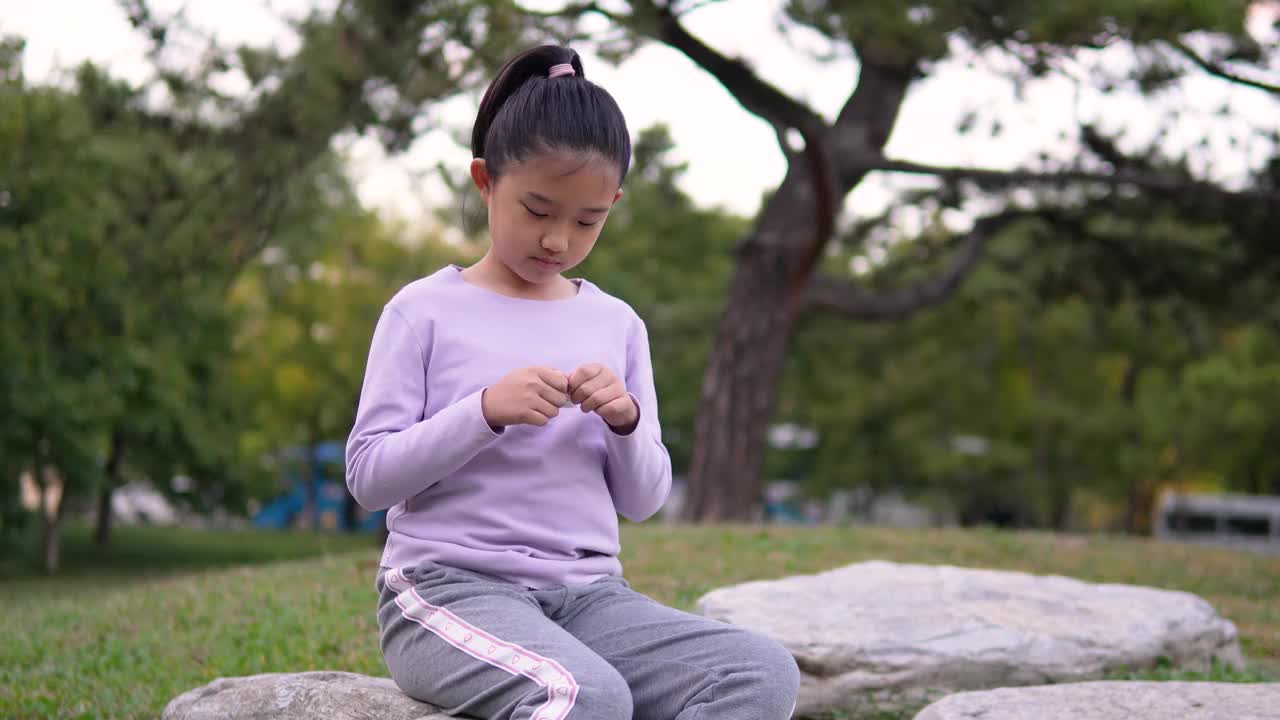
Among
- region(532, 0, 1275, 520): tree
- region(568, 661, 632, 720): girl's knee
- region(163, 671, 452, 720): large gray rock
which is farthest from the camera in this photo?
region(532, 0, 1275, 520): tree

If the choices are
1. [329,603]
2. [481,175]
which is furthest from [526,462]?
[329,603]

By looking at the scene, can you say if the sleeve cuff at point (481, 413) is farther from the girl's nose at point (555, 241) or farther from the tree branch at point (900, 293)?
the tree branch at point (900, 293)

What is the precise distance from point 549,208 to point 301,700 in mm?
1257

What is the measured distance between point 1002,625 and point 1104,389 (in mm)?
22282

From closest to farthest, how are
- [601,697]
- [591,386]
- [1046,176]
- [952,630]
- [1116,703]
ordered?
[601,697], [591,386], [1116,703], [952,630], [1046,176]

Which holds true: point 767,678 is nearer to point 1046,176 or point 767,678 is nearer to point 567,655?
point 567,655

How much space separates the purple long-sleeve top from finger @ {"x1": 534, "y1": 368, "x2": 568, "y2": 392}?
0.18 metres

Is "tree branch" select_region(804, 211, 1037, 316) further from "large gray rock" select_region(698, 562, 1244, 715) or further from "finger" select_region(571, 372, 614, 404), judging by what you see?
"finger" select_region(571, 372, 614, 404)

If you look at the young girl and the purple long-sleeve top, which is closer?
the young girl

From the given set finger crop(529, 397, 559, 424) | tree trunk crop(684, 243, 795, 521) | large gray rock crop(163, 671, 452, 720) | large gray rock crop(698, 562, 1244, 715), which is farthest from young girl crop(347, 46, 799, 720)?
tree trunk crop(684, 243, 795, 521)

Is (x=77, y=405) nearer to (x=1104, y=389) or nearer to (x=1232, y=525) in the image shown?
(x=1104, y=389)

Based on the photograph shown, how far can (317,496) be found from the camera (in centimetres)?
3700

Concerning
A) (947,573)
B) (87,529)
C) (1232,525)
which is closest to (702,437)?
(947,573)

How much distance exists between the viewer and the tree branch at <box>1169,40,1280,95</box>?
8.63 meters
